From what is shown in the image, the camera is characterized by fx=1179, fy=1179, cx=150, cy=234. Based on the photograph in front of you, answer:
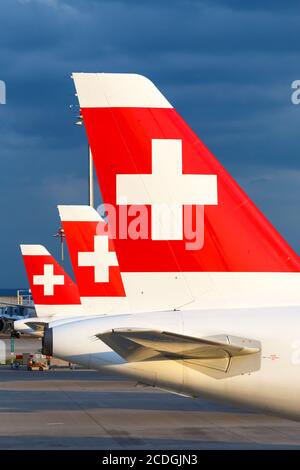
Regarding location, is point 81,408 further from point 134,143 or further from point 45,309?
point 134,143

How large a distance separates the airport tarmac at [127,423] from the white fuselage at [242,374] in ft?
33.5

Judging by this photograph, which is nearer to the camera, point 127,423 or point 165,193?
point 165,193

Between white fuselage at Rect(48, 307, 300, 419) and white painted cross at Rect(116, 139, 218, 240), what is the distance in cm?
127

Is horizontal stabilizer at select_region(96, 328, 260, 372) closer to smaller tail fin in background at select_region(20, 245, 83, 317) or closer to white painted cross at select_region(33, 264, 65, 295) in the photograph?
smaller tail fin in background at select_region(20, 245, 83, 317)

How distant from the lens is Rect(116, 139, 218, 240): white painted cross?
16.3 metres

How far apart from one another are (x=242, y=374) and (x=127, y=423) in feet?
55.1

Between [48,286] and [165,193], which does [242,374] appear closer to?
[165,193]

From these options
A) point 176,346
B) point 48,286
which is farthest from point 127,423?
point 48,286

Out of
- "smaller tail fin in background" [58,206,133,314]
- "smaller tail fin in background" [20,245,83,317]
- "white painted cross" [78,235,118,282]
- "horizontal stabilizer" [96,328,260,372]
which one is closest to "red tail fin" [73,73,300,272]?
"horizontal stabilizer" [96,328,260,372]

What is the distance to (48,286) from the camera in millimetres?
52938
